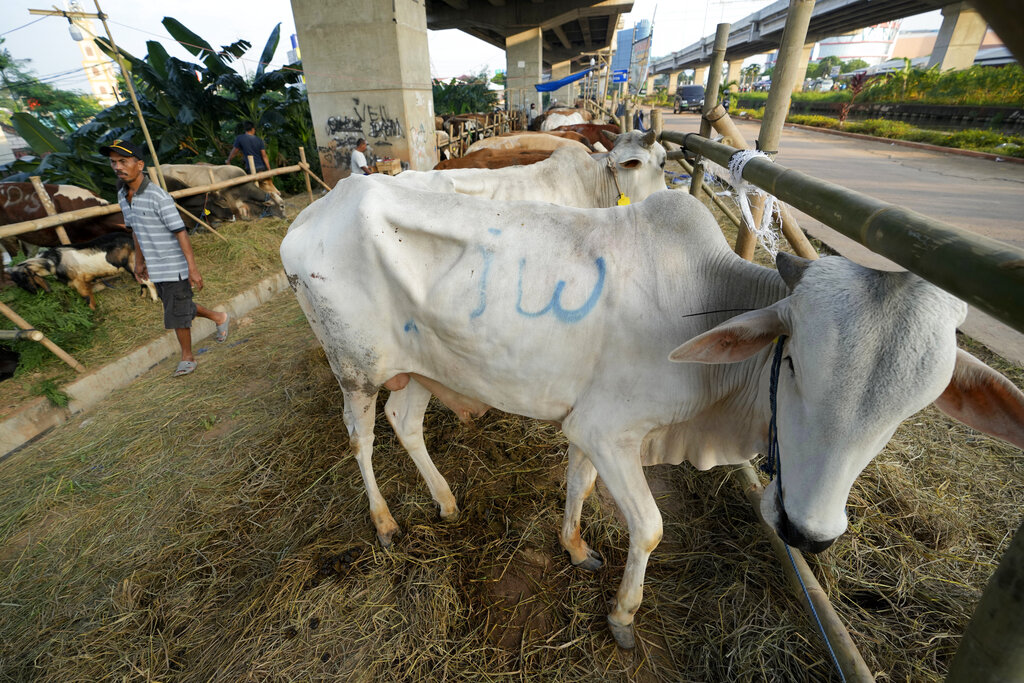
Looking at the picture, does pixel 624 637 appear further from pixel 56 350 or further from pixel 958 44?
pixel 958 44

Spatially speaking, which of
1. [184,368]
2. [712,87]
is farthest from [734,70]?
[184,368]

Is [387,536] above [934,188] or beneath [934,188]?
beneath

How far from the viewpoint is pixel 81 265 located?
5.30 metres

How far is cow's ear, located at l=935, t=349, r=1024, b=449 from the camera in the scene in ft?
4.15

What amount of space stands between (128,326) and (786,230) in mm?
6082

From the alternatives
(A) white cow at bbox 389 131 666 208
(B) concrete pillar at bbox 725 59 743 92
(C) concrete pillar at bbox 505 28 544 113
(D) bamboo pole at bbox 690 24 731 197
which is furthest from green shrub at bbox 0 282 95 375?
(B) concrete pillar at bbox 725 59 743 92

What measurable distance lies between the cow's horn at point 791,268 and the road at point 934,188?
10.1 ft

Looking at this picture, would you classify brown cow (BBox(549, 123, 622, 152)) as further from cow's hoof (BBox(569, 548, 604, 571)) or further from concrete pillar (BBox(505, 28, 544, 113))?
concrete pillar (BBox(505, 28, 544, 113))

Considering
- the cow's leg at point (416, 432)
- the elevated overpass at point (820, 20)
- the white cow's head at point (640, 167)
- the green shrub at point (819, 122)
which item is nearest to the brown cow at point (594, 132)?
the white cow's head at point (640, 167)

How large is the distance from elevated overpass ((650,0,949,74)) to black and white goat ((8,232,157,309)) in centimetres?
1567

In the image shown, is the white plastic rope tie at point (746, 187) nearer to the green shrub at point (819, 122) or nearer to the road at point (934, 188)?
the road at point (934, 188)

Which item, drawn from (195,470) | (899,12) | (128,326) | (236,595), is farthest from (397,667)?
(899,12)

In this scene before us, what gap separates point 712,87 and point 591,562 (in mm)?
3148

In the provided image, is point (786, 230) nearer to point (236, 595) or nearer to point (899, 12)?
point (236, 595)
